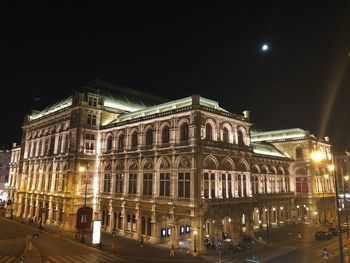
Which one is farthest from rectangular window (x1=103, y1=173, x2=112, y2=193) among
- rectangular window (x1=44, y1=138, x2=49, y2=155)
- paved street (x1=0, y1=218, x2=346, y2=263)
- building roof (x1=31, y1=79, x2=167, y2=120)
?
rectangular window (x1=44, y1=138, x2=49, y2=155)

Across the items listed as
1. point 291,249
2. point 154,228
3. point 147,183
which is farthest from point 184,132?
point 291,249

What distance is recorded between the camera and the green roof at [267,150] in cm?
6256

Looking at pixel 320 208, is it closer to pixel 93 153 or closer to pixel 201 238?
pixel 201 238

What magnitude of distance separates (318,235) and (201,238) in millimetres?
23418

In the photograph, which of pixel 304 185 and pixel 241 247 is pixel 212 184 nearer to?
pixel 241 247

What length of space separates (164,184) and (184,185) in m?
4.31

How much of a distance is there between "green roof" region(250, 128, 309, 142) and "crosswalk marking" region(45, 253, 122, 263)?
55.7 m

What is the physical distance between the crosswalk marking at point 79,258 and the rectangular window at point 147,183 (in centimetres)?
1278

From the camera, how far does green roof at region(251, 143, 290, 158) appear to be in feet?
205

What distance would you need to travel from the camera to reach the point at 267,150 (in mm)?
66312

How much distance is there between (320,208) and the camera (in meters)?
67.4

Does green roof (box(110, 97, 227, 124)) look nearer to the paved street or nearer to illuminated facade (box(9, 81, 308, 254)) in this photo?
illuminated facade (box(9, 81, 308, 254))

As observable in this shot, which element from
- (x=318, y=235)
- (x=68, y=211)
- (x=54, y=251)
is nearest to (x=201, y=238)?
(x=54, y=251)

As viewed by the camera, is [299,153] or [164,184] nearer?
[164,184]
